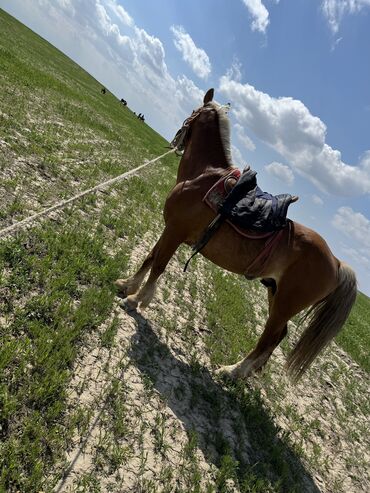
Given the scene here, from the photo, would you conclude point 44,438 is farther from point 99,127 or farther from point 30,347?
point 99,127

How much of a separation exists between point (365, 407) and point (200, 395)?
548cm

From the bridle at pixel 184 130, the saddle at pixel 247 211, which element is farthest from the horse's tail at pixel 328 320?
the bridle at pixel 184 130

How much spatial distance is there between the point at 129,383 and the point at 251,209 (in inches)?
129

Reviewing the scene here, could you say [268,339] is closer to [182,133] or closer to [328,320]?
[328,320]

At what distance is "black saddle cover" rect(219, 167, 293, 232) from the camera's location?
6273 millimetres

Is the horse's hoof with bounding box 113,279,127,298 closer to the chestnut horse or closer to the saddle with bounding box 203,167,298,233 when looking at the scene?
the chestnut horse

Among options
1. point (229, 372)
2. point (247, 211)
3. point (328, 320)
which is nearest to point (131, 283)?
point (229, 372)

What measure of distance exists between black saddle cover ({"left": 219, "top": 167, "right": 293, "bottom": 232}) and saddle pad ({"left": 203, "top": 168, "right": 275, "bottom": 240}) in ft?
0.23

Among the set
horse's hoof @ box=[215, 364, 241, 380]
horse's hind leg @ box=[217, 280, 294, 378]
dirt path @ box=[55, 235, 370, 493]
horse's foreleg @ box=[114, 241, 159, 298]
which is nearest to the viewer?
dirt path @ box=[55, 235, 370, 493]

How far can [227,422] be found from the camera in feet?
18.7

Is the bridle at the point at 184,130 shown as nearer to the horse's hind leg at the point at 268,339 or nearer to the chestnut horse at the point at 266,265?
the chestnut horse at the point at 266,265

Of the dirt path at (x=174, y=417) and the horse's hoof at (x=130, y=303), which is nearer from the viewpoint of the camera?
the dirt path at (x=174, y=417)

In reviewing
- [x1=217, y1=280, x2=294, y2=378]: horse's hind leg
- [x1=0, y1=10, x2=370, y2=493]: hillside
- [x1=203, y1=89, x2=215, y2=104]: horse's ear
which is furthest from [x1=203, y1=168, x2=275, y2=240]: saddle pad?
[x1=0, y1=10, x2=370, y2=493]: hillside

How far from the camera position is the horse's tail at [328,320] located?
261 inches
